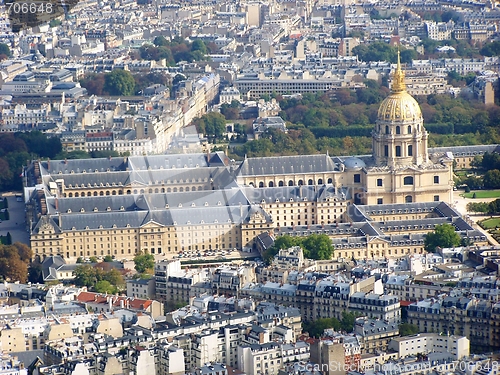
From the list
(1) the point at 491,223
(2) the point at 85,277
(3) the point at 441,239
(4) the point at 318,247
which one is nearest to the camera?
(2) the point at 85,277

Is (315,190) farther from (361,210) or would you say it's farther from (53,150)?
(53,150)

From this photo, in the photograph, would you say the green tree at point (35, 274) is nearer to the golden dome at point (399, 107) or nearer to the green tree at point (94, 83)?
the golden dome at point (399, 107)

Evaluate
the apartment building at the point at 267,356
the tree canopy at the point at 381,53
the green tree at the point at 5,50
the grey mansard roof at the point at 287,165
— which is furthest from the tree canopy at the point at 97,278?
the green tree at the point at 5,50

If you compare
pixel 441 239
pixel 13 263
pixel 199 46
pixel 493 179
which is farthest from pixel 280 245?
pixel 199 46

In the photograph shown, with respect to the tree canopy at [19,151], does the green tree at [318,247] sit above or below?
below

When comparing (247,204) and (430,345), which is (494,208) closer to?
(247,204)

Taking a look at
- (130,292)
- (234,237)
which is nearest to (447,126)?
(234,237)
